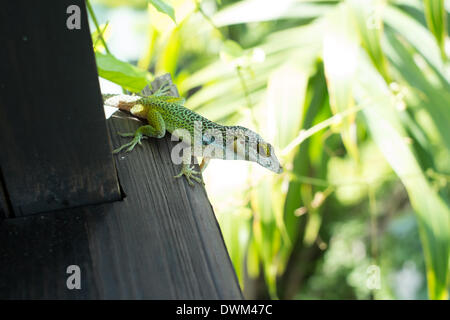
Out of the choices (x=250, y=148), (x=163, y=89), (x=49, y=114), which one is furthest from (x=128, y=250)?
(x=163, y=89)

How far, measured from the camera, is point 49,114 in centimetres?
98

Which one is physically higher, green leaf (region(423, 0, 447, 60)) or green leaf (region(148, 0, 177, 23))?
green leaf (region(423, 0, 447, 60))

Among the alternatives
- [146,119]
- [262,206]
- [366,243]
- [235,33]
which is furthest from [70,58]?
[366,243]

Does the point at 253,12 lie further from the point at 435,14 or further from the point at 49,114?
the point at 49,114

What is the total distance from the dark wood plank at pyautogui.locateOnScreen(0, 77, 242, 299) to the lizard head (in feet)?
1.31

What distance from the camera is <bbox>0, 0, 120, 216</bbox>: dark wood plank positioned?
34.4 inches

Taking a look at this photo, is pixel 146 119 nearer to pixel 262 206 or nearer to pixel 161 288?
pixel 161 288

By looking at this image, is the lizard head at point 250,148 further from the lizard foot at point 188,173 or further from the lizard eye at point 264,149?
the lizard foot at point 188,173

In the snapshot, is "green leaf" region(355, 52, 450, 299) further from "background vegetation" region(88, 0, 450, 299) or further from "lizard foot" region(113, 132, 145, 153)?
"lizard foot" region(113, 132, 145, 153)

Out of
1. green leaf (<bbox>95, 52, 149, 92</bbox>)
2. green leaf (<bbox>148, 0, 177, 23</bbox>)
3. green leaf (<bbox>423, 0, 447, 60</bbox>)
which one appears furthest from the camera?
green leaf (<bbox>423, 0, 447, 60</bbox>)

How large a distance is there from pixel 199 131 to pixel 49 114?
78 cm

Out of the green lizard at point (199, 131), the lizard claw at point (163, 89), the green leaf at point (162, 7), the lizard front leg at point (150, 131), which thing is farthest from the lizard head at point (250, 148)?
the green leaf at point (162, 7)

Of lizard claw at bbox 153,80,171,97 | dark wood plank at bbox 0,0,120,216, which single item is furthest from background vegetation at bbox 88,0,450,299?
dark wood plank at bbox 0,0,120,216

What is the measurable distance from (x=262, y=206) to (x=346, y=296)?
19.1 feet
